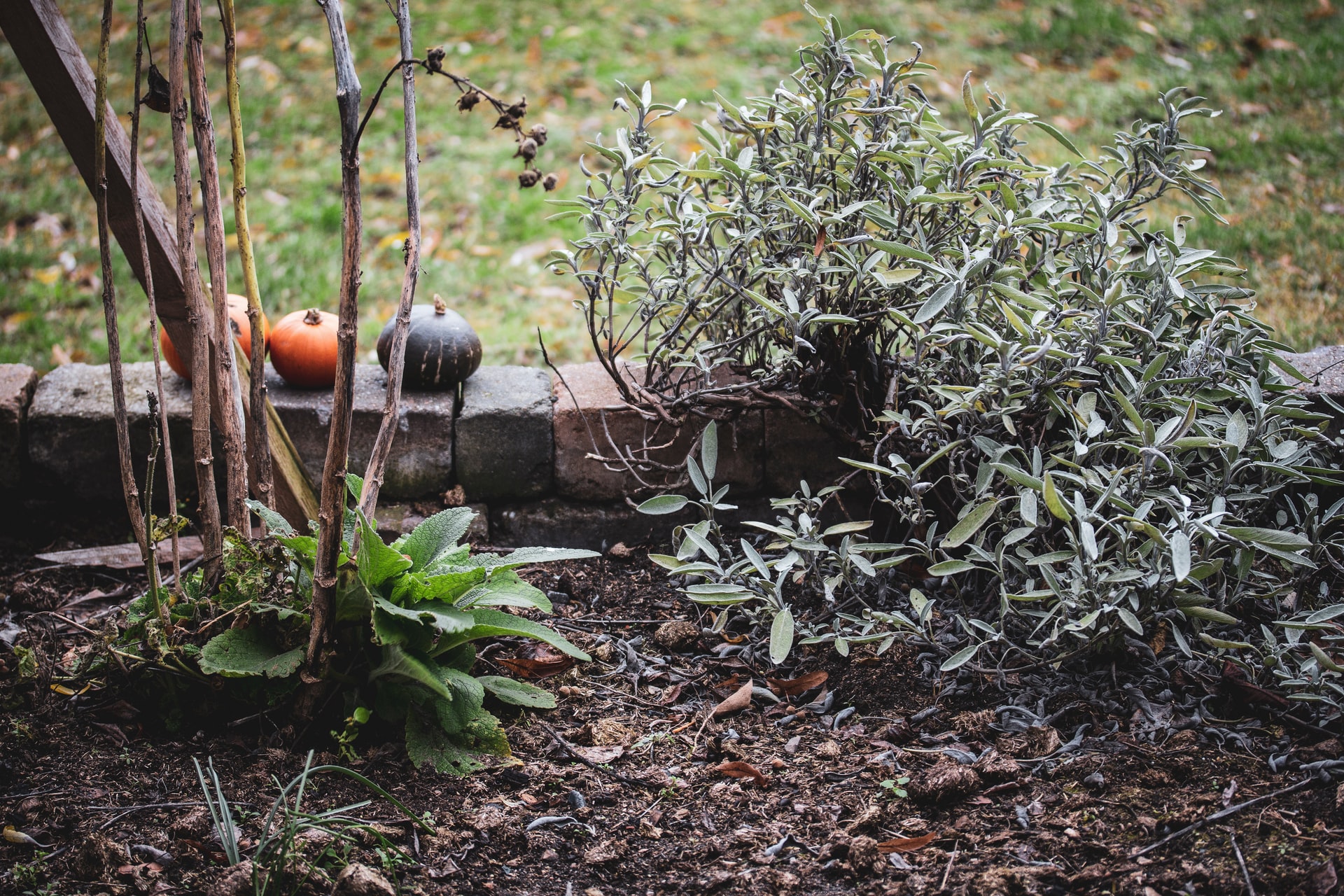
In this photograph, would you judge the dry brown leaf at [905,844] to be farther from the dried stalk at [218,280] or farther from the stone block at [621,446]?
the dried stalk at [218,280]

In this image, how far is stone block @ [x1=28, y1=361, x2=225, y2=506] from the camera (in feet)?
8.80

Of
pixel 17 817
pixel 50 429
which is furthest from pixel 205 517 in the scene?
pixel 50 429

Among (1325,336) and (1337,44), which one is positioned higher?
(1337,44)

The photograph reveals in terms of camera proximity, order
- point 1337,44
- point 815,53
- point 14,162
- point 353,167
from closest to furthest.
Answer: point 353,167
point 815,53
point 14,162
point 1337,44

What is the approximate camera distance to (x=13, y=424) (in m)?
2.67

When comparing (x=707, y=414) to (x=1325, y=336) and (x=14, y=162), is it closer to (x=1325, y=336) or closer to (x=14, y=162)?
(x=1325, y=336)

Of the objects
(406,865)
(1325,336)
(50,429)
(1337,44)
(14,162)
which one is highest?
(1337,44)

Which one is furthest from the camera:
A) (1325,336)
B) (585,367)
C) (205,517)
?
(1325,336)

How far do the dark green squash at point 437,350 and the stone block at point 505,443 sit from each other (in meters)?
0.09

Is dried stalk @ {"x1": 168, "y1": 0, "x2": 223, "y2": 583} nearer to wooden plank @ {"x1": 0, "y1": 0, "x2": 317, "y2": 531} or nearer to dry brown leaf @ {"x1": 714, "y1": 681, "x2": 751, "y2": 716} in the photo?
wooden plank @ {"x1": 0, "y1": 0, "x2": 317, "y2": 531}

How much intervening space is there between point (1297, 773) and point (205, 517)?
2.12m

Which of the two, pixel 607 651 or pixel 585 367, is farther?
pixel 585 367

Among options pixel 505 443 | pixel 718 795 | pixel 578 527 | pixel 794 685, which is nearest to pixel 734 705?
pixel 794 685

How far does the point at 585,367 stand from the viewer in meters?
2.97
